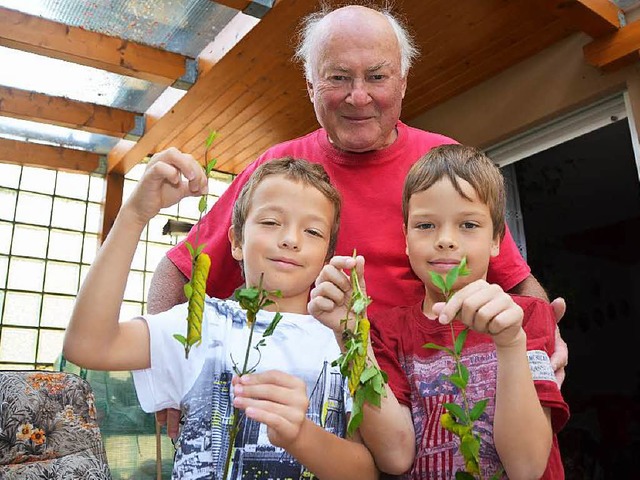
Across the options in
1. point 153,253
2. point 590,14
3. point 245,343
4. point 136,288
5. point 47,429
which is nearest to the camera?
point 245,343

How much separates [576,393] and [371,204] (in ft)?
12.3

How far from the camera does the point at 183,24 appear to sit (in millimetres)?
3277

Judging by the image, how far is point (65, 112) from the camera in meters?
3.89

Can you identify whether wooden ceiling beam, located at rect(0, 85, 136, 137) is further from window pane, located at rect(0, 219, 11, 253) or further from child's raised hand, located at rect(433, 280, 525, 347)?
child's raised hand, located at rect(433, 280, 525, 347)

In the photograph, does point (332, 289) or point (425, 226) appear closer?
point (332, 289)

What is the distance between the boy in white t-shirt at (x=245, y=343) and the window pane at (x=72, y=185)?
3.91 m

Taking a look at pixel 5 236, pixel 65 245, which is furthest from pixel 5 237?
pixel 65 245

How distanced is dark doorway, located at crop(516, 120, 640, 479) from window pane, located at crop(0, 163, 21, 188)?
3.40 m

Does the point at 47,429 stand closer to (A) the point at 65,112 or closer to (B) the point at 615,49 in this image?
(A) the point at 65,112

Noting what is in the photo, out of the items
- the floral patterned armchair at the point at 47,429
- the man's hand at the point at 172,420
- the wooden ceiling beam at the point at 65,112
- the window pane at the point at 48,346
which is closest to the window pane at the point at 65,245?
the window pane at the point at 48,346

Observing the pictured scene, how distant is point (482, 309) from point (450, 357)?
363 mm

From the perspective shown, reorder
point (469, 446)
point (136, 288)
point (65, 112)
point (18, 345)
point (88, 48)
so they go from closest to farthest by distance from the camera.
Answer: point (469, 446) → point (88, 48) → point (65, 112) → point (18, 345) → point (136, 288)

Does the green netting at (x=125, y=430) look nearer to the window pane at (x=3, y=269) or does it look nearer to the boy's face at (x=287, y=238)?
the window pane at (x=3, y=269)

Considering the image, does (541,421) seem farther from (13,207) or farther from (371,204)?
(13,207)
